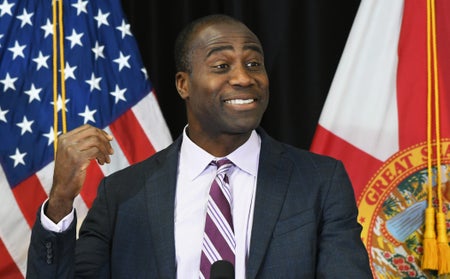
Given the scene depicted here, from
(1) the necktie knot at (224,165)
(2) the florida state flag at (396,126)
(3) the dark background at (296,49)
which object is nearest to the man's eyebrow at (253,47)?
(1) the necktie knot at (224,165)

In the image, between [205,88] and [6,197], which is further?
[6,197]

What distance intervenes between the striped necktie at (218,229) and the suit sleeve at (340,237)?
0.22 m

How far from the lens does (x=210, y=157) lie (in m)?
1.93

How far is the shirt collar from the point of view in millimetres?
1902

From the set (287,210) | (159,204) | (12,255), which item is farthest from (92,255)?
(12,255)

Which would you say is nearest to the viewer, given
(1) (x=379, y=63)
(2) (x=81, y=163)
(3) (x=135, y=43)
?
(2) (x=81, y=163)

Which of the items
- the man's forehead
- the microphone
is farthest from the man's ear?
the microphone

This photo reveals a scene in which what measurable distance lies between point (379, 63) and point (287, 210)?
1.03 metres

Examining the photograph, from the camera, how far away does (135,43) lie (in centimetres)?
279

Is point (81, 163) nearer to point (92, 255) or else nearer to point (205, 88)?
point (92, 255)

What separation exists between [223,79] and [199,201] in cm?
32

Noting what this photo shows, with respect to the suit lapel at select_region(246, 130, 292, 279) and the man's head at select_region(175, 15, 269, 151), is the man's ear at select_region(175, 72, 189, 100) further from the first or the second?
the suit lapel at select_region(246, 130, 292, 279)

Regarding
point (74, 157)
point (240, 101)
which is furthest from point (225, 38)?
point (74, 157)

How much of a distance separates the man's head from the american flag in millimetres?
806
